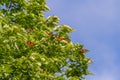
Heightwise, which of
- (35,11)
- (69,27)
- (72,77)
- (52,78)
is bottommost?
(52,78)

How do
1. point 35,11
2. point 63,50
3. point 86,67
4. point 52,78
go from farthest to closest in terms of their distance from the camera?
1. point 35,11
2. point 86,67
3. point 63,50
4. point 52,78

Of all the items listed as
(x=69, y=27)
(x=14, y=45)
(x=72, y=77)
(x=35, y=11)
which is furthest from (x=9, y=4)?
(x=14, y=45)

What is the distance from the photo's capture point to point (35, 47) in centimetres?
2456

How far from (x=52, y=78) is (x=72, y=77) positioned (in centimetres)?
410

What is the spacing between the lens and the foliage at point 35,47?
20231 mm

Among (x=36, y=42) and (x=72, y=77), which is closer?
(x=36, y=42)

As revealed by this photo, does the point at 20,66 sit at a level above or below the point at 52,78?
below

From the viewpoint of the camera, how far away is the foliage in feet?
66.4

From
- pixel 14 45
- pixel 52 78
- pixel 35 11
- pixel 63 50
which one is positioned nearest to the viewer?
pixel 14 45

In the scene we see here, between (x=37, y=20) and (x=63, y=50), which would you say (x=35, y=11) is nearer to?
(x=37, y=20)

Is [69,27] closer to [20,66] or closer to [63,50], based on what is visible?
[63,50]

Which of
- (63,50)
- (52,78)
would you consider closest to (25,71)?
(52,78)

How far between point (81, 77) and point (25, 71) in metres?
8.95

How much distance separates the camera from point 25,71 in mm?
20250
